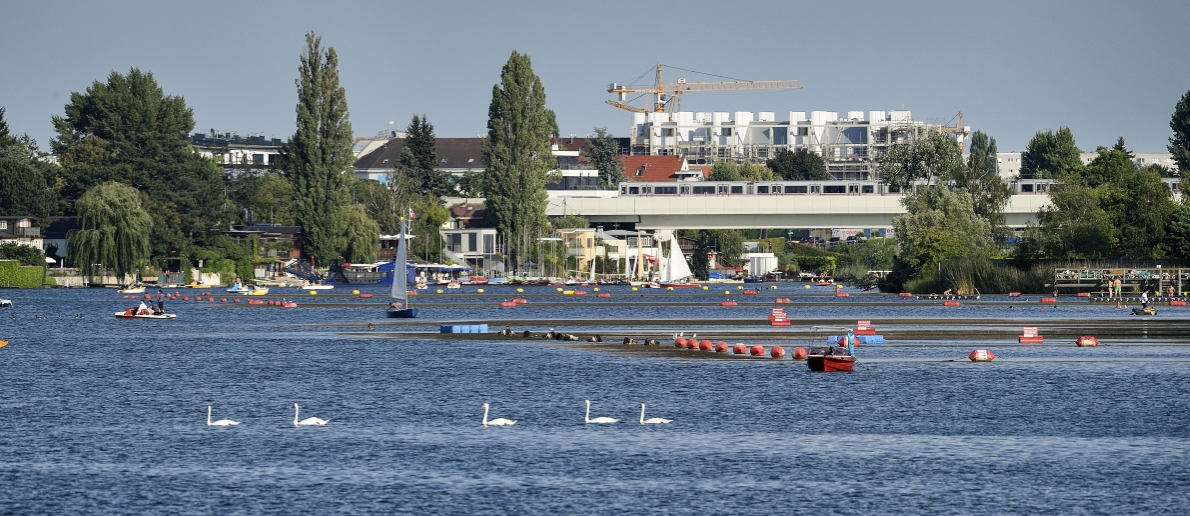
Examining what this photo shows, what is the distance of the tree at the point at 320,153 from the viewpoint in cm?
18175

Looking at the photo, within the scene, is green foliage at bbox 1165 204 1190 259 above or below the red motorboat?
above

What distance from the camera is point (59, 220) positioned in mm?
193500

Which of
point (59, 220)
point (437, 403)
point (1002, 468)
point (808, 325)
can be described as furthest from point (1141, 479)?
point (59, 220)

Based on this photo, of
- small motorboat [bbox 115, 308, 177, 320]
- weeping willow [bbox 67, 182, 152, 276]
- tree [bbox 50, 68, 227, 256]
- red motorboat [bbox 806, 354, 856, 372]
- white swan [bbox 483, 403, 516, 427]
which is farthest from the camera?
tree [bbox 50, 68, 227, 256]

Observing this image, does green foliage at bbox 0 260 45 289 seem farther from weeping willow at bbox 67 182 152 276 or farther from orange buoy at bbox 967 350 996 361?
orange buoy at bbox 967 350 996 361

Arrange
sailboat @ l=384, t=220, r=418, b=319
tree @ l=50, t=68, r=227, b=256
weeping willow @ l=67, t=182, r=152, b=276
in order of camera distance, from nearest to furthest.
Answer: sailboat @ l=384, t=220, r=418, b=319, weeping willow @ l=67, t=182, r=152, b=276, tree @ l=50, t=68, r=227, b=256

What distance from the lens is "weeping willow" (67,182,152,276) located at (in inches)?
6590

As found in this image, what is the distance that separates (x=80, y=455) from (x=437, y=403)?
15.2m

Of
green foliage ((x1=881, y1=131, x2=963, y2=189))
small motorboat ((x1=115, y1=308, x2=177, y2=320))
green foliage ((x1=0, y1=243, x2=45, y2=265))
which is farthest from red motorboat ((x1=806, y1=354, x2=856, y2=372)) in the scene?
green foliage ((x1=0, y1=243, x2=45, y2=265))

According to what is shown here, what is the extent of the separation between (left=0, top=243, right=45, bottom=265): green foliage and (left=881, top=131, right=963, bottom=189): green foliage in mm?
101555

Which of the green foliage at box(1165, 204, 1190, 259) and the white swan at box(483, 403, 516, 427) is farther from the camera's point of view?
the green foliage at box(1165, 204, 1190, 259)

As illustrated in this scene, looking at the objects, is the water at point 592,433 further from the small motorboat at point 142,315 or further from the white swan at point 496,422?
the small motorboat at point 142,315

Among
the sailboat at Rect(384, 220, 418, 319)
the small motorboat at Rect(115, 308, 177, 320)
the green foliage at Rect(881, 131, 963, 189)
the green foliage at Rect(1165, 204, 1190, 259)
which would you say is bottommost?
the small motorboat at Rect(115, 308, 177, 320)

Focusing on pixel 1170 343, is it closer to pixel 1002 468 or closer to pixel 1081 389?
pixel 1081 389
